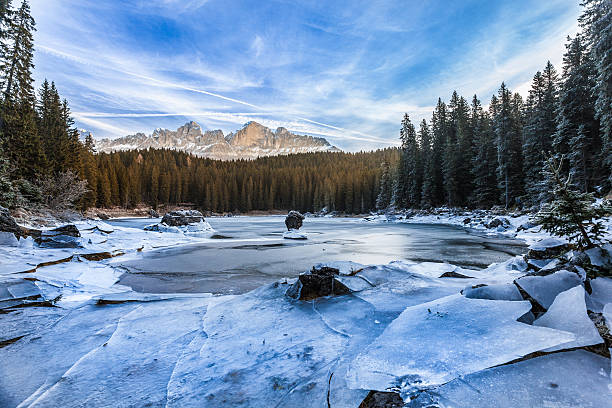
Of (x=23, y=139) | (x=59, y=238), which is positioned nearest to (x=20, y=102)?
(x=23, y=139)

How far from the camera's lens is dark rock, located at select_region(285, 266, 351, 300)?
4066 millimetres

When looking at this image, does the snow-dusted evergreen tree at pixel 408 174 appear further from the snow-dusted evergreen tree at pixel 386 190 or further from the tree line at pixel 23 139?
the tree line at pixel 23 139

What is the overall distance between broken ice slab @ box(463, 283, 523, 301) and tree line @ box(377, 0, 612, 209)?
1869 mm

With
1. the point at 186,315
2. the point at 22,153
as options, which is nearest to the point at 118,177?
the point at 22,153

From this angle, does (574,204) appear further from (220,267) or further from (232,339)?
(220,267)

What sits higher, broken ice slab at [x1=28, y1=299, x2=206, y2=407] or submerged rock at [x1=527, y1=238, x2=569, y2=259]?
submerged rock at [x1=527, y1=238, x2=569, y2=259]

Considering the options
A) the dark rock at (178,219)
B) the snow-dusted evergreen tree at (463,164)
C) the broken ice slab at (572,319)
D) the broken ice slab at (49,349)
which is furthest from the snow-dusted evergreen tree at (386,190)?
the broken ice slab at (49,349)

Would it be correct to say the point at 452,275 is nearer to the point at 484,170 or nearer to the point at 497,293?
the point at 497,293

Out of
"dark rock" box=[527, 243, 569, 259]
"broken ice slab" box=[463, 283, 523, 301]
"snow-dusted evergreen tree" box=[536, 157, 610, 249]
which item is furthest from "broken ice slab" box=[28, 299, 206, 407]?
"dark rock" box=[527, 243, 569, 259]

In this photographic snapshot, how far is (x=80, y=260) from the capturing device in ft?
25.3

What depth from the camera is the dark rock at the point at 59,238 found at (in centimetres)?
811

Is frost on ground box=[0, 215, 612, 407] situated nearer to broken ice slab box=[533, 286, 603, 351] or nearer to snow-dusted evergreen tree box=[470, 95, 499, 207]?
broken ice slab box=[533, 286, 603, 351]

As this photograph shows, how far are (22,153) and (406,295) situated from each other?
30781 mm

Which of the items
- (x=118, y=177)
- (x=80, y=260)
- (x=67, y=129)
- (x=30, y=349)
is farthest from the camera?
(x=118, y=177)
